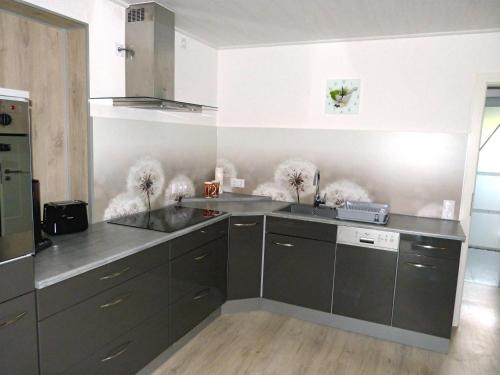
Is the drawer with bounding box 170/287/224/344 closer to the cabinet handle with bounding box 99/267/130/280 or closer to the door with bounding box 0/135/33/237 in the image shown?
the cabinet handle with bounding box 99/267/130/280

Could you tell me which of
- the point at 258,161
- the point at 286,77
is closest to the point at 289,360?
the point at 258,161

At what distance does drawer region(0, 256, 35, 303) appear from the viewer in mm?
1458

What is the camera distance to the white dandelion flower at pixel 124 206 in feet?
9.13

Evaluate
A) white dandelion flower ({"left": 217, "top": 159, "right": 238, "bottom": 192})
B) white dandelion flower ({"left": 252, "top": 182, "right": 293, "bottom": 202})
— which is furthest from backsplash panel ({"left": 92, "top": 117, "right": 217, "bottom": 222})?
white dandelion flower ({"left": 252, "top": 182, "right": 293, "bottom": 202})

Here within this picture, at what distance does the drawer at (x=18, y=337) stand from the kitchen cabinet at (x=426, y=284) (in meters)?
2.42

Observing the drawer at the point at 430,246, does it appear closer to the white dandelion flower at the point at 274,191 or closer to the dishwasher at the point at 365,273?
the dishwasher at the point at 365,273

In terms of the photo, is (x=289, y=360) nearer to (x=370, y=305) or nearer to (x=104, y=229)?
(x=370, y=305)

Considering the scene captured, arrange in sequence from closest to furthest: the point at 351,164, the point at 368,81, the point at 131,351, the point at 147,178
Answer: the point at 131,351 < the point at 147,178 < the point at 368,81 < the point at 351,164

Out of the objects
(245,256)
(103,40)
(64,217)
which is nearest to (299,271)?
(245,256)

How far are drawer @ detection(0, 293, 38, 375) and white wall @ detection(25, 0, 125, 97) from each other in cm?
150

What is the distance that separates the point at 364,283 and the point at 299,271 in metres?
0.54

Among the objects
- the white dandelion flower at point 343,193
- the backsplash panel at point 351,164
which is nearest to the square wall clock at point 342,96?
the backsplash panel at point 351,164

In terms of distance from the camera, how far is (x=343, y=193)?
3.58 m

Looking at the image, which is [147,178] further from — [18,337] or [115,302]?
[18,337]
